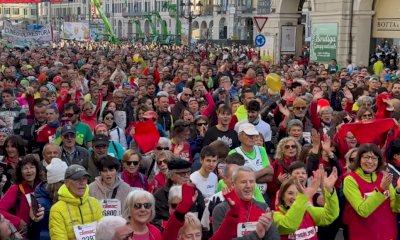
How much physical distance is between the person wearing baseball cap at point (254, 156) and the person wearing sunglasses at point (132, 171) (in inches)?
38.7

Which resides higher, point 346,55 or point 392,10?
point 392,10

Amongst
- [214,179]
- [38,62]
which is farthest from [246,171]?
[38,62]

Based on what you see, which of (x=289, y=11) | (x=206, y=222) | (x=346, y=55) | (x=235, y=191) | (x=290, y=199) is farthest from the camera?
(x=289, y=11)

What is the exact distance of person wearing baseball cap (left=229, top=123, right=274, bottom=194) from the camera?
22.8 feet

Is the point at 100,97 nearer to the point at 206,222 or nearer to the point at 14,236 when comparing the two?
the point at 206,222

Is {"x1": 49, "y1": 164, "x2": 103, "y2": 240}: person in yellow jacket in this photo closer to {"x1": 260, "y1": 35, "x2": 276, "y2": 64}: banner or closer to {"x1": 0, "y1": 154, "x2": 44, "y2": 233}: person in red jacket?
{"x1": 0, "y1": 154, "x2": 44, "y2": 233}: person in red jacket

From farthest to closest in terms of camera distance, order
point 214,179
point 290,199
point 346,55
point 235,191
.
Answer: point 346,55
point 214,179
point 290,199
point 235,191

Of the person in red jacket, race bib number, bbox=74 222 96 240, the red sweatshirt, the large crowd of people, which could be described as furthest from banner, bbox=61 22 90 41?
race bib number, bbox=74 222 96 240

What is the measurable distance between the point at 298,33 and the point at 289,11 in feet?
3.38

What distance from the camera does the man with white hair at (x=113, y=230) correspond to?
427cm

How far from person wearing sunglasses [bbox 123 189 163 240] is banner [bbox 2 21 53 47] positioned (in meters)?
25.2

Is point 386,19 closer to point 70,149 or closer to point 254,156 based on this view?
point 254,156

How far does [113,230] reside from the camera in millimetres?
4309

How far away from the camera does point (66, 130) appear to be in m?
8.00
